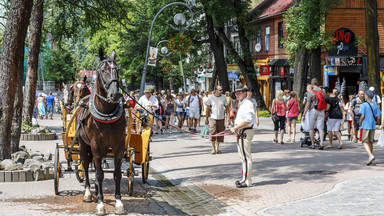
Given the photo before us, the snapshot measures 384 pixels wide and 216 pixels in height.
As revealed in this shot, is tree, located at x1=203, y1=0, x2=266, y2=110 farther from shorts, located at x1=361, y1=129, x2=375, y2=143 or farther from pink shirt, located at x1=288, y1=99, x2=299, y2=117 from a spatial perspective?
shorts, located at x1=361, y1=129, x2=375, y2=143

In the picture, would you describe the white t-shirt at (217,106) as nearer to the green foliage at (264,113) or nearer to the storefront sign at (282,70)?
the green foliage at (264,113)

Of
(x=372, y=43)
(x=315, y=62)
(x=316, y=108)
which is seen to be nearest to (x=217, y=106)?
(x=316, y=108)

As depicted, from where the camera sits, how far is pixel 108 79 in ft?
25.8

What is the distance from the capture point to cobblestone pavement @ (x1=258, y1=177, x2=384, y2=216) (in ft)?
26.3

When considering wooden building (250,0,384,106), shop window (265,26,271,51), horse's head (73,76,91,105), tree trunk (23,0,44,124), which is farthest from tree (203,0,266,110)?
horse's head (73,76,91,105)

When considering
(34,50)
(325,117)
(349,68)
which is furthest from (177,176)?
(349,68)

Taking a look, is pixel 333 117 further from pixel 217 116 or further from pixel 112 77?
pixel 112 77

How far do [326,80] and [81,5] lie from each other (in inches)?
839

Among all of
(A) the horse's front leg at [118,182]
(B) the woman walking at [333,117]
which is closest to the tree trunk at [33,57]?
(B) the woman walking at [333,117]

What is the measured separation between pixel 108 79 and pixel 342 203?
4.05 metres

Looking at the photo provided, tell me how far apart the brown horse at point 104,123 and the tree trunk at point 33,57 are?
36.9 ft

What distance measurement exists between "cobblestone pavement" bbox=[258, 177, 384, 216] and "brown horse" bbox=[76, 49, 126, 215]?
229 cm

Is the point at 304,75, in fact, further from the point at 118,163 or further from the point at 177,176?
the point at 118,163

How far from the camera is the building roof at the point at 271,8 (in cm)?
4134
